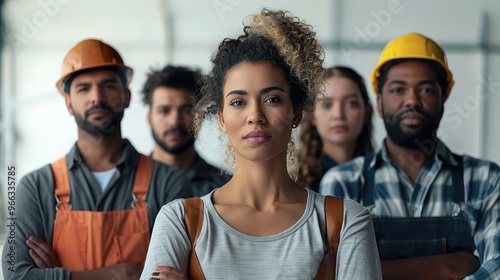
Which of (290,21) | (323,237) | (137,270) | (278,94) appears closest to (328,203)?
(323,237)

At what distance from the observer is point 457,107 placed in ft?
20.1

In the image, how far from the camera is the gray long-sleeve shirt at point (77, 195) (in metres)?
3.27

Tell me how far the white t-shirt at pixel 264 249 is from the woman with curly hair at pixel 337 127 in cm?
214

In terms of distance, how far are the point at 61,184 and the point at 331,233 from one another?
1560 mm

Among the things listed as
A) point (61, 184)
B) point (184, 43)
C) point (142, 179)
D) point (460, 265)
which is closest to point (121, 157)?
point (142, 179)

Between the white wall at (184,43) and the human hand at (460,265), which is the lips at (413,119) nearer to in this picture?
the human hand at (460,265)

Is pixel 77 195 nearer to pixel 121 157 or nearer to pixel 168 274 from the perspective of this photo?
pixel 121 157

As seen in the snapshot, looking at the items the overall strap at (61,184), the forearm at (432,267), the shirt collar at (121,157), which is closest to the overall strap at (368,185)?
the forearm at (432,267)

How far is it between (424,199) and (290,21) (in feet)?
3.81

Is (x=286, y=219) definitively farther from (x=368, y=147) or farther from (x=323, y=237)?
(x=368, y=147)

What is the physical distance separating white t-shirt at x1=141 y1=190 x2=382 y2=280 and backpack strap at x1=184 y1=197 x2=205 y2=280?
1cm

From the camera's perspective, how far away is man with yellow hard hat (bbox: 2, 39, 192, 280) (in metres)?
3.25

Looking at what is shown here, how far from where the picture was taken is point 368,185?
3.38 m

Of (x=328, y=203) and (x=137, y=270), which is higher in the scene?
(x=328, y=203)
